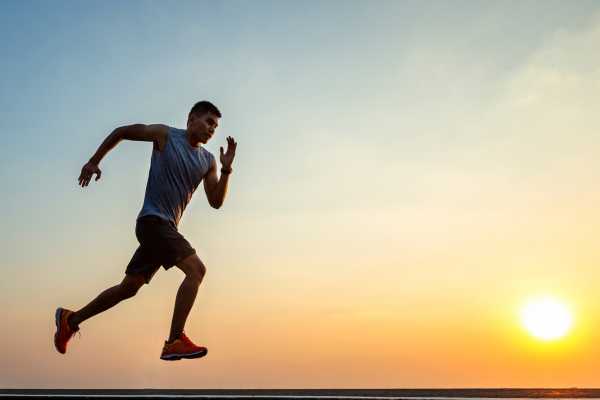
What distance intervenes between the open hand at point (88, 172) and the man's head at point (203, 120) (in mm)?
1072

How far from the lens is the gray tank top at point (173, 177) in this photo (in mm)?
6734

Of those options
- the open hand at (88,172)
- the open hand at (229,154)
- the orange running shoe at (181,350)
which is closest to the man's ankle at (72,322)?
the orange running shoe at (181,350)

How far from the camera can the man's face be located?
6.92 metres

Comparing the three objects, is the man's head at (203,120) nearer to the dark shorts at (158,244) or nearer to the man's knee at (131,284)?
the dark shorts at (158,244)

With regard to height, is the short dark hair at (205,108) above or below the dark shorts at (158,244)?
above

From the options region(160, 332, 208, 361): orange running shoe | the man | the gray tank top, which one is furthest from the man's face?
region(160, 332, 208, 361): orange running shoe

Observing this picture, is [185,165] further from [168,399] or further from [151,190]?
[168,399]

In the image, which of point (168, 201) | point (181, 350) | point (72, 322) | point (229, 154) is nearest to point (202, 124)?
A: point (229, 154)

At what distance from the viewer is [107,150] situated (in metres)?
6.77

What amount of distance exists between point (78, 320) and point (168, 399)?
2170mm

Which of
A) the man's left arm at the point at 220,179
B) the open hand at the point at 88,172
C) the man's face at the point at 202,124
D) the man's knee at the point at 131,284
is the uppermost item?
the man's face at the point at 202,124

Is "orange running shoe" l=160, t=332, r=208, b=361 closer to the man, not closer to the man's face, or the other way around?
the man

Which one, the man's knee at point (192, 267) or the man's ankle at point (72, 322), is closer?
the man's knee at point (192, 267)

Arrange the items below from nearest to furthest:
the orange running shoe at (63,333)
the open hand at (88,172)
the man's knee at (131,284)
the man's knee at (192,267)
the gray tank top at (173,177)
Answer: the open hand at (88,172), the man's knee at (192,267), the gray tank top at (173,177), the man's knee at (131,284), the orange running shoe at (63,333)
